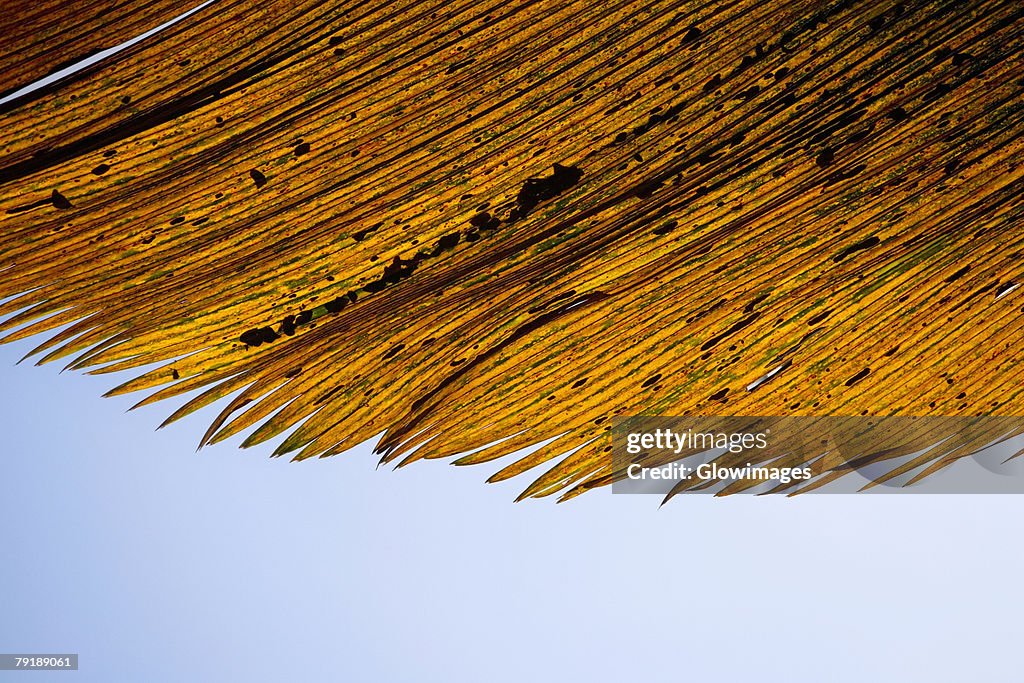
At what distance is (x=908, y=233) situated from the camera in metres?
0.32

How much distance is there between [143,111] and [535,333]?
18 centimetres

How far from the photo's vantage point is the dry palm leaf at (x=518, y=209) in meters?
0.30

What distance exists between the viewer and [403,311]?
12.5 inches

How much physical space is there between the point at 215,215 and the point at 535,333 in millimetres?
143

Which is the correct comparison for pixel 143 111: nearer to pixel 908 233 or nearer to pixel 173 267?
pixel 173 267

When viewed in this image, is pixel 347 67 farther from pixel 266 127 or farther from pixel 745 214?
pixel 745 214

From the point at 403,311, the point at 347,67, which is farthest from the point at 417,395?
the point at 347,67

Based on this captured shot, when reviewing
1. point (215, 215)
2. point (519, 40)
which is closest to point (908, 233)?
point (519, 40)

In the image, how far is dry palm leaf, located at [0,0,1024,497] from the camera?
0.30 m

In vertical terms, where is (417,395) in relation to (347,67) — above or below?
below

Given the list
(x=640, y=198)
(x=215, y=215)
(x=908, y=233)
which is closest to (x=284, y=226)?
(x=215, y=215)

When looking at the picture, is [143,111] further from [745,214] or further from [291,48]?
[745,214]

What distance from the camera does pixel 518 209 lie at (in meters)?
0.31

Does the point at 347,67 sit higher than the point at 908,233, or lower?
higher
